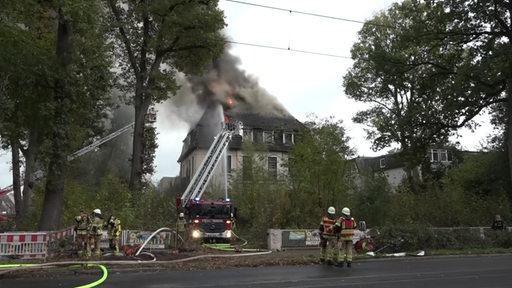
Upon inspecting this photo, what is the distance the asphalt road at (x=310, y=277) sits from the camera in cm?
1152

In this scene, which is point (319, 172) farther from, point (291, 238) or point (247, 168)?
point (247, 168)

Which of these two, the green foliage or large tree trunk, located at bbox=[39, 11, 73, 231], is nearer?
large tree trunk, located at bbox=[39, 11, 73, 231]

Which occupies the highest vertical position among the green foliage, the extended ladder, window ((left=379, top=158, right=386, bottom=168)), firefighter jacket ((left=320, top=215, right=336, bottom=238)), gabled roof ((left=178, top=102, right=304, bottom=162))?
window ((left=379, top=158, right=386, bottom=168))

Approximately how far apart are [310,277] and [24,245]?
34.8 ft

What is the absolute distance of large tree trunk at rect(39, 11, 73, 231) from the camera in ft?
66.4

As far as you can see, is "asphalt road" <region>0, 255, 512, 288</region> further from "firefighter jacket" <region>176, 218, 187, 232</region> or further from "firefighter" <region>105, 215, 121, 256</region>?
"firefighter jacket" <region>176, 218, 187, 232</region>

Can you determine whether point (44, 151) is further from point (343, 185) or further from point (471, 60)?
point (471, 60)

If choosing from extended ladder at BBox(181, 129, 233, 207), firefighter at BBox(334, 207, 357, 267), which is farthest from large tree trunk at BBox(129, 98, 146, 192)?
firefighter at BBox(334, 207, 357, 267)

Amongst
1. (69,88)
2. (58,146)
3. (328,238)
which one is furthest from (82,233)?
(328,238)

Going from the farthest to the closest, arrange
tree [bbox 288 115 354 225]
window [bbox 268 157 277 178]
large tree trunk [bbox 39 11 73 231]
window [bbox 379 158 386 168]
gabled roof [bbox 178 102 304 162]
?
window [bbox 379 158 386 168] < gabled roof [bbox 178 102 304 162] < window [bbox 268 157 277 178] < tree [bbox 288 115 354 225] < large tree trunk [bbox 39 11 73 231]

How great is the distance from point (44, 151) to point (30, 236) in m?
3.58

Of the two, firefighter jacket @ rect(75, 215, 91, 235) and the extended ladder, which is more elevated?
the extended ladder

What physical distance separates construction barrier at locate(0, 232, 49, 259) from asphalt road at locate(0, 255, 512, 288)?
505 cm

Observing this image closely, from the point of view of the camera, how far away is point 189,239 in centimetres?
2159
